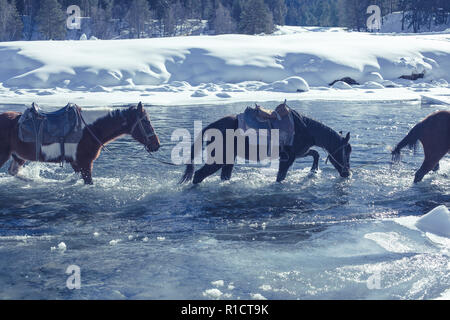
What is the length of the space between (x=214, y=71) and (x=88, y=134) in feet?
64.0

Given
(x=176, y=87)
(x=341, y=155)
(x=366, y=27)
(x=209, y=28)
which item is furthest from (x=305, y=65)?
(x=209, y=28)

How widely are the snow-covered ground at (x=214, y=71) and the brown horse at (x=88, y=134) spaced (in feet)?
38.9

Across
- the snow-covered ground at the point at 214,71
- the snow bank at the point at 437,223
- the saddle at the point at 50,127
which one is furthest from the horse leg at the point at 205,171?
the snow-covered ground at the point at 214,71

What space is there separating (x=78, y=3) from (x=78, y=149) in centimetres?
7394

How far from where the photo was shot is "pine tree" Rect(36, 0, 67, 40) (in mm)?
60531

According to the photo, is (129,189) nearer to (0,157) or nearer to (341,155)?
(0,157)

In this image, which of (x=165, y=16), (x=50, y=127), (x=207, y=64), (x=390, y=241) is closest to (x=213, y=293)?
(x=390, y=241)

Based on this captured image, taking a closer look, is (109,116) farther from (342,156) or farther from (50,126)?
(342,156)

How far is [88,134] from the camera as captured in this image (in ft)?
26.7

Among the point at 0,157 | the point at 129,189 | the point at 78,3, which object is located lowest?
the point at 129,189

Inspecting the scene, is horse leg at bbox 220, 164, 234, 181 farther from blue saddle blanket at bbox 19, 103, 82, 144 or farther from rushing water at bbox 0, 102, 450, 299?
blue saddle blanket at bbox 19, 103, 82, 144

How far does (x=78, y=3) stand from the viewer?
247ft

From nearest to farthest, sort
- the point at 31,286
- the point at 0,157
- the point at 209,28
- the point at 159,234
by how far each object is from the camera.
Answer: the point at 31,286 → the point at 159,234 → the point at 0,157 → the point at 209,28

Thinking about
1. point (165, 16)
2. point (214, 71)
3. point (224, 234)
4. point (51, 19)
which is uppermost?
point (165, 16)
